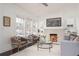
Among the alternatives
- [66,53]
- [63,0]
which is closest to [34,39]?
[66,53]

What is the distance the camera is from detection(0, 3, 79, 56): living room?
6.71 m

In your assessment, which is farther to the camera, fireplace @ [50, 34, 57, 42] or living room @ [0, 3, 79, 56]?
fireplace @ [50, 34, 57, 42]

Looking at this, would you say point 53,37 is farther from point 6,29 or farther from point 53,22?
point 6,29

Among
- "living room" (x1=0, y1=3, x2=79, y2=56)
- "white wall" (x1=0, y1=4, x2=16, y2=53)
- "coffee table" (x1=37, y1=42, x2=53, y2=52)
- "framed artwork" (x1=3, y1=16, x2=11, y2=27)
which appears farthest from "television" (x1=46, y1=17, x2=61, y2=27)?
"framed artwork" (x1=3, y1=16, x2=11, y2=27)

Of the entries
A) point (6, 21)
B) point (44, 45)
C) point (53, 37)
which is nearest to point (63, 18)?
point (53, 37)

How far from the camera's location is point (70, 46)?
5168 millimetres

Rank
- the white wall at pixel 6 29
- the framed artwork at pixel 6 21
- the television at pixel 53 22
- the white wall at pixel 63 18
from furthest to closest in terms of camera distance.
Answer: the television at pixel 53 22
the white wall at pixel 63 18
the framed artwork at pixel 6 21
the white wall at pixel 6 29

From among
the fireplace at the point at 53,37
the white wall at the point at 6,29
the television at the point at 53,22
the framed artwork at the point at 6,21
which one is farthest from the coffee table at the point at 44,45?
the television at the point at 53,22

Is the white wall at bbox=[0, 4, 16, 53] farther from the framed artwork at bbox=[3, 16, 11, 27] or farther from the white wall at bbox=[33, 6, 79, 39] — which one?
the white wall at bbox=[33, 6, 79, 39]

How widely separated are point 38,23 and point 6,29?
3699mm

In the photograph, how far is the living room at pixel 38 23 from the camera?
6.71 metres

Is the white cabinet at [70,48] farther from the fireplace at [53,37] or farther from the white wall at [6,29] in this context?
the fireplace at [53,37]

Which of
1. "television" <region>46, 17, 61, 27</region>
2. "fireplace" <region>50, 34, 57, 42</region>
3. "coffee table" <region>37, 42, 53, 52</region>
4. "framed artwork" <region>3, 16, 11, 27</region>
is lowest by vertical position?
"coffee table" <region>37, 42, 53, 52</region>

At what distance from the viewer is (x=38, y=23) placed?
10.1 metres
